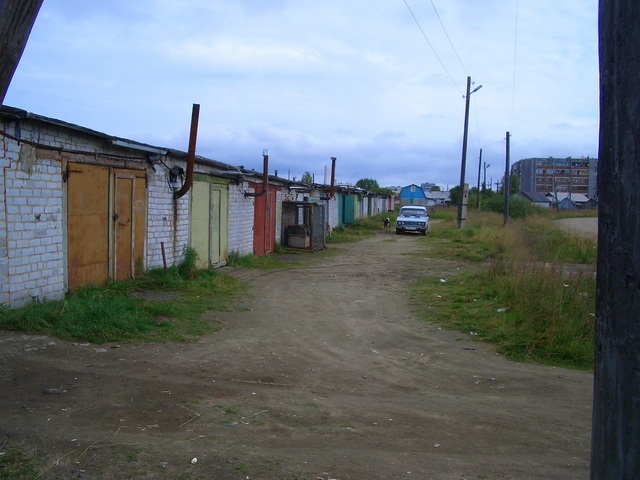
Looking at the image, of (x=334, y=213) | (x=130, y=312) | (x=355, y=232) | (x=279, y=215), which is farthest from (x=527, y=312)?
(x=334, y=213)

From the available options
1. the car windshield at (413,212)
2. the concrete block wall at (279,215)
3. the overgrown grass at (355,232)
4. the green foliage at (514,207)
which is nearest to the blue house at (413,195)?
the green foliage at (514,207)

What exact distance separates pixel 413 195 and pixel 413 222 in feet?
116

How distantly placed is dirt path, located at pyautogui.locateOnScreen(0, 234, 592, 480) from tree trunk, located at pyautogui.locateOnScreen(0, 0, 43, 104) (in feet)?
8.43

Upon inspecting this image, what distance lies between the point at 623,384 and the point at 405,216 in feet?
107

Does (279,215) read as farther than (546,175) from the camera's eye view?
No

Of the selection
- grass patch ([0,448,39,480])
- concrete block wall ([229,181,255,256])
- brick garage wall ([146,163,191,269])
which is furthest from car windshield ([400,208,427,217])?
grass patch ([0,448,39,480])

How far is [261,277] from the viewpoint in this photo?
576 inches

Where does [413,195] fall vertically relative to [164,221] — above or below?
above

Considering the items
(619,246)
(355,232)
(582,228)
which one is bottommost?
(355,232)

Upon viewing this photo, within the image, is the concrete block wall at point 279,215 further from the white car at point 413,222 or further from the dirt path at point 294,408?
the dirt path at point 294,408

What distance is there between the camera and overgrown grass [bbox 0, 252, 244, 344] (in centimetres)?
750

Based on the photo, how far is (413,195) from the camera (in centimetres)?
6794

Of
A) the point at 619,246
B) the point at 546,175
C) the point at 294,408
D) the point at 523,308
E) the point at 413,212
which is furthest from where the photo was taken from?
the point at 546,175

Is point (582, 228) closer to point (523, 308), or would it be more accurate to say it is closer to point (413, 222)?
point (413, 222)
